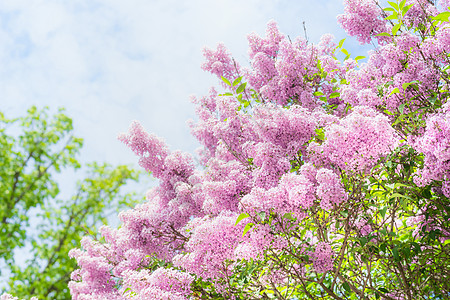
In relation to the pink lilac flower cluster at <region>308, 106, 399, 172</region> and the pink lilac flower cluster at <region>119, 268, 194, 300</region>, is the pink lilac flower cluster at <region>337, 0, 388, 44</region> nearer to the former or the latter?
the pink lilac flower cluster at <region>308, 106, 399, 172</region>

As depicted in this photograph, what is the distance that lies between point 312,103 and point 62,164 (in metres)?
16.2

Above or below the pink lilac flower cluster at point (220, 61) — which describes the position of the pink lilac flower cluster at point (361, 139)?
below

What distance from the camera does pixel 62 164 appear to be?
18.2m

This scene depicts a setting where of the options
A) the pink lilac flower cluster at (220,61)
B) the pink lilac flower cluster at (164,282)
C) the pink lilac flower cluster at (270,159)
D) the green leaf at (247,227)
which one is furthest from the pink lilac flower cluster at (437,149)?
the pink lilac flower cluster at (220,61)

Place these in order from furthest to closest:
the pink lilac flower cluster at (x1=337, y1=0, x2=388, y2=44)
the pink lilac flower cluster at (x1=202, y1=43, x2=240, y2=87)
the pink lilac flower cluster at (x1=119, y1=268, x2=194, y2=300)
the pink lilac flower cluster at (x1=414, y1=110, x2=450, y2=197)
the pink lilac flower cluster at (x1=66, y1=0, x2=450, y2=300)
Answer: the pink lilac flower cluster at (x1=202, y1=43, x2=240, y2=87) < the pink lilac flower cluster at (x1=337, y1=0, x2=388, y2=44) < the pink lilac flower cluster at (x1=119, y1=268, x2=194, y2=300) < the pink lilac flower cluster at (x1=66, y1=0, x2=450, y2=300) < the pink lilac flower cluster at (x1=414, y1=110, x2=450, y2=197)

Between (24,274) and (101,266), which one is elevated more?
(24,274)

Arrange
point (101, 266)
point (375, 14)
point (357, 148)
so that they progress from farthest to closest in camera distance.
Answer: point (101, 266), point (375, 14), point (357, 148)

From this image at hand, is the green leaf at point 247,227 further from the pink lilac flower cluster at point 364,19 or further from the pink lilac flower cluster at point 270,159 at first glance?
the pink lilac flower cluster at point 364,19

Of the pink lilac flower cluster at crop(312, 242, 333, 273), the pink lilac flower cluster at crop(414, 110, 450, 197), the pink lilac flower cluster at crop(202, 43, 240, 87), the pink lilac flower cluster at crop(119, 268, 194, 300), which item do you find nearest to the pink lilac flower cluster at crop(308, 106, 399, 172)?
the pink lilac flower cluster at crop(414, 110, 450, 197)

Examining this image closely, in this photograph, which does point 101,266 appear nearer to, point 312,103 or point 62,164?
point 312,103

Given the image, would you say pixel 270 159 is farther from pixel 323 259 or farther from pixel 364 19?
pixel 364 19

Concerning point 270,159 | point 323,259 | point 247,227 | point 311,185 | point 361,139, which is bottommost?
point 323,259

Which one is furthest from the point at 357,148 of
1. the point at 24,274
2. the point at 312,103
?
the point at 24,274

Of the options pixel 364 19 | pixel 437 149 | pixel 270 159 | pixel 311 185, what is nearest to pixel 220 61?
pixel 364 19
